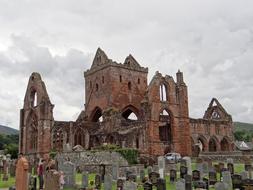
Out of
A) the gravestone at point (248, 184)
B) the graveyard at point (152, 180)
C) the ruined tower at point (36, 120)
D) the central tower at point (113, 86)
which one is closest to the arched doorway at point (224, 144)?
the central tower at point (113, 86)

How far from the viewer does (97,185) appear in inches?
824

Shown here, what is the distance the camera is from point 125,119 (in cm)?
5519

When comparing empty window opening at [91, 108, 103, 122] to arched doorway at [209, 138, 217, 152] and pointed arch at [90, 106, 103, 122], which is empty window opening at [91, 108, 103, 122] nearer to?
pointed arch at [90, 106, 103, 122]

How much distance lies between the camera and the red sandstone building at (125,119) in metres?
48.1

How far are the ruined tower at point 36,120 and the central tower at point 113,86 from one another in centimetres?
950

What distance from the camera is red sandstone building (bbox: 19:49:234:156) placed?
4812 centimetres

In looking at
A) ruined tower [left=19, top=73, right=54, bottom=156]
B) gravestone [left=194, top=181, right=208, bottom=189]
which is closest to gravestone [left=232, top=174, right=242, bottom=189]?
gravestone [left=194, top=181, right=208, bottom=189]

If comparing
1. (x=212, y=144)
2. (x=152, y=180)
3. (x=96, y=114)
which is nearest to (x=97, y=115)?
(x=96, y=114)

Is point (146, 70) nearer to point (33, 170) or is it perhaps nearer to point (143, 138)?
point (143, 138)

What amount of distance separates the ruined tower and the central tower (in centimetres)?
950

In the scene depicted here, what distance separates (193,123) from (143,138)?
13.3 meters

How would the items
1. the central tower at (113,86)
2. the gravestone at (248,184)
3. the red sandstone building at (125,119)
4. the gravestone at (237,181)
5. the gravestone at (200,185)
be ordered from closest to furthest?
the gravestone at (248,184) < the gravestone at (200,185) < the gravestone at (237,181) < the red sandstone building at (125,119) < the central tower at (113,86)

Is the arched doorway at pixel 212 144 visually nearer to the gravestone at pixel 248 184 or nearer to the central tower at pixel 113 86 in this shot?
the central tower at pixel 113 86

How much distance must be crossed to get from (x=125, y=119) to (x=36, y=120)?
39.6 feet
